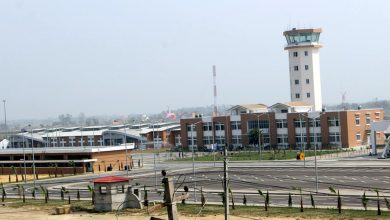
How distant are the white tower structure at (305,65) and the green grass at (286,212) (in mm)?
90331

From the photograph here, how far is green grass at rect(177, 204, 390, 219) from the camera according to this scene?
154ft

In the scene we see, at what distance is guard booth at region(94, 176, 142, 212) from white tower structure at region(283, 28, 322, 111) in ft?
295

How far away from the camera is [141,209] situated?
185 feet

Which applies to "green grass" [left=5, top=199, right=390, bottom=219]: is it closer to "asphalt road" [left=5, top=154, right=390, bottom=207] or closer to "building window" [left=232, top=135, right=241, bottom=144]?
"asphalt road" [left=5, top=154, right=390, bottom=207]

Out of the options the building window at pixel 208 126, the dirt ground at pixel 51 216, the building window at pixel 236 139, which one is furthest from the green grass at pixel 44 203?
the building window at pixel 208 126

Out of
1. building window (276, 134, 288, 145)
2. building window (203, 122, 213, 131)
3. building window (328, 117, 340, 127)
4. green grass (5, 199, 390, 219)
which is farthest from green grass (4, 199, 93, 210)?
building window (203, 122, 213, 131)

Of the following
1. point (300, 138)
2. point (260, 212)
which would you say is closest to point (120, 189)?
point (260, 212)

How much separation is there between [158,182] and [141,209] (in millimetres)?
23658

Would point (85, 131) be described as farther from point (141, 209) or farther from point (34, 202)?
point (141, 209)

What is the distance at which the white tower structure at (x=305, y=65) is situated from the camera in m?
143

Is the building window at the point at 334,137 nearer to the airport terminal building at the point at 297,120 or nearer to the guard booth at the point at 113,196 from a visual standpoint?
the airport terminal building at the point at 297,120

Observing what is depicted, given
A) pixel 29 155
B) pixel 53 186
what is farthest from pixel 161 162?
pixel 53 186

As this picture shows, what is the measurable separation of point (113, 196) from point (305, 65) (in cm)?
9203

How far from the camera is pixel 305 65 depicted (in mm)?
143125
